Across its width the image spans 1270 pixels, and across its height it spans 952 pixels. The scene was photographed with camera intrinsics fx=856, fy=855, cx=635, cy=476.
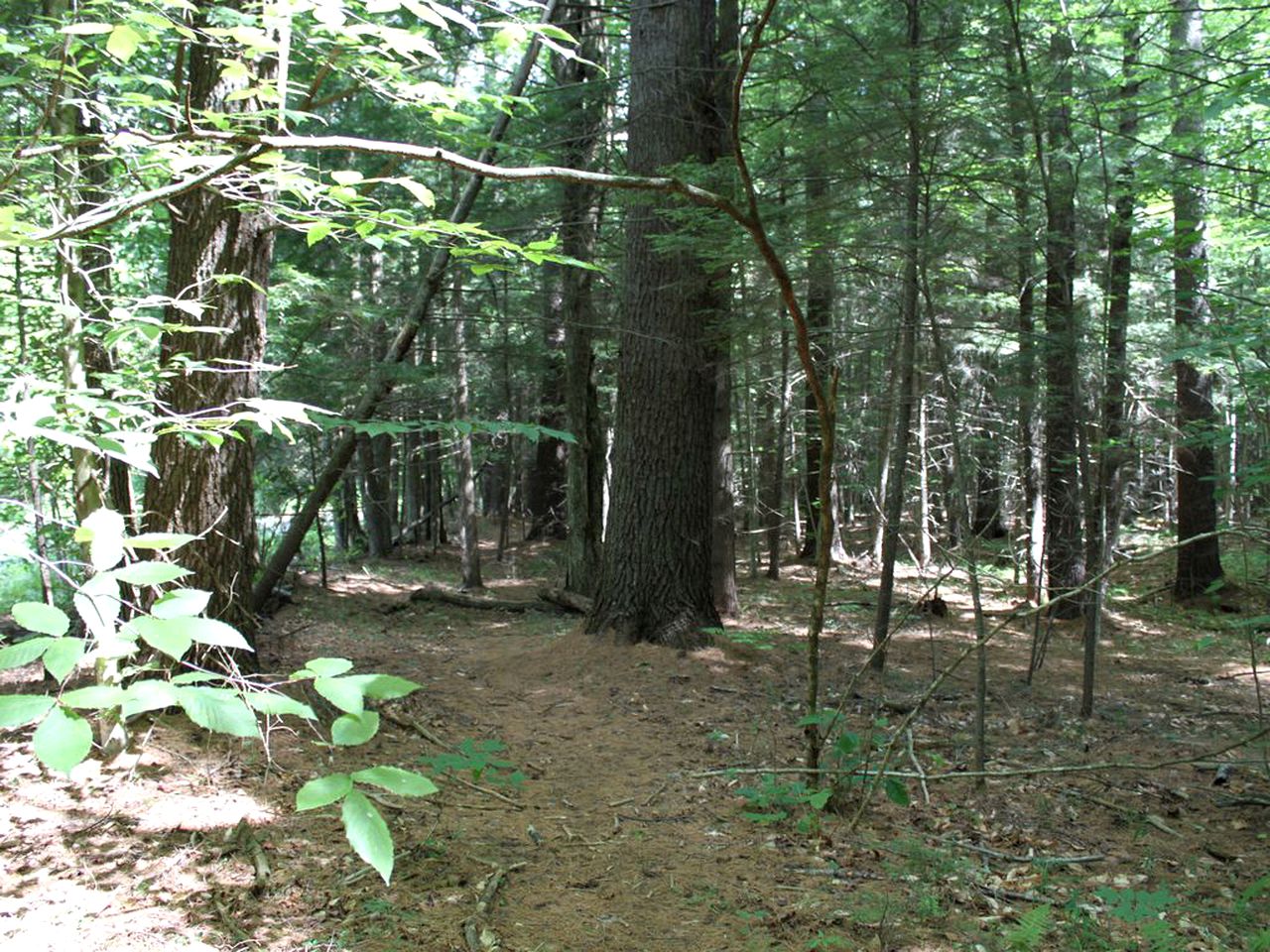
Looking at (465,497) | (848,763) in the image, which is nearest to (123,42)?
(848,763)

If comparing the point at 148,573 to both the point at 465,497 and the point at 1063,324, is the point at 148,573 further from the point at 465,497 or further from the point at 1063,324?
the point at 465,497

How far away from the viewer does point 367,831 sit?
3.94 ft

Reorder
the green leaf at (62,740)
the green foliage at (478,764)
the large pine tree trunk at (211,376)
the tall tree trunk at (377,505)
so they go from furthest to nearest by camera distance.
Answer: the tall tree trunk at (377,505) < the large pine tree trunk at (211,376) < the green foliage at (478,764) < the green leaf at (62,740)

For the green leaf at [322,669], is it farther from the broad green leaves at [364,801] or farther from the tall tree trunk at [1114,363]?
the tall tree trunk at [1114,363]

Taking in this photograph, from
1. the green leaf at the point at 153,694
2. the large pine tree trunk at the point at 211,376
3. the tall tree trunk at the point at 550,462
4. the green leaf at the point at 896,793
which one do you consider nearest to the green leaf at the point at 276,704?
the green leaf at the point at 153,694

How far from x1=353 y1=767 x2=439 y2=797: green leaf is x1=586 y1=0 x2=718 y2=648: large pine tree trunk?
256 inches

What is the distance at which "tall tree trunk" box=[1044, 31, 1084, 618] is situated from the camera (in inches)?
256

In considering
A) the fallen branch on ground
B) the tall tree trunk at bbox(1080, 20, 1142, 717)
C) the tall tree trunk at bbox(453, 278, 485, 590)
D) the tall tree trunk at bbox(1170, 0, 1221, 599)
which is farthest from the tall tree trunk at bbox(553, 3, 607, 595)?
the tall tree trunk at bbox(1170, 0, 1221, 599)

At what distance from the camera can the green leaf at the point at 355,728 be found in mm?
1297

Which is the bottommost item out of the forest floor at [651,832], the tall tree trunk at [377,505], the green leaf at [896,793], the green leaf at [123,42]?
the forest floor at [651,832]

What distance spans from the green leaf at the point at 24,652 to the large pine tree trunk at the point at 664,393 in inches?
260

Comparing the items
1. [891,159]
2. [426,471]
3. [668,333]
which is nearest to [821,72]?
[891,159]

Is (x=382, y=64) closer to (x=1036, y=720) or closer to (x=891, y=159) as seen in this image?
(x=891, y=159)

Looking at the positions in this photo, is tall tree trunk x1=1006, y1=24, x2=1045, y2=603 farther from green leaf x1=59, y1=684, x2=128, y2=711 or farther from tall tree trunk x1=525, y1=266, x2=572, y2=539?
tall tree trunk x1=525, y1=266, x2=572, y2=539
